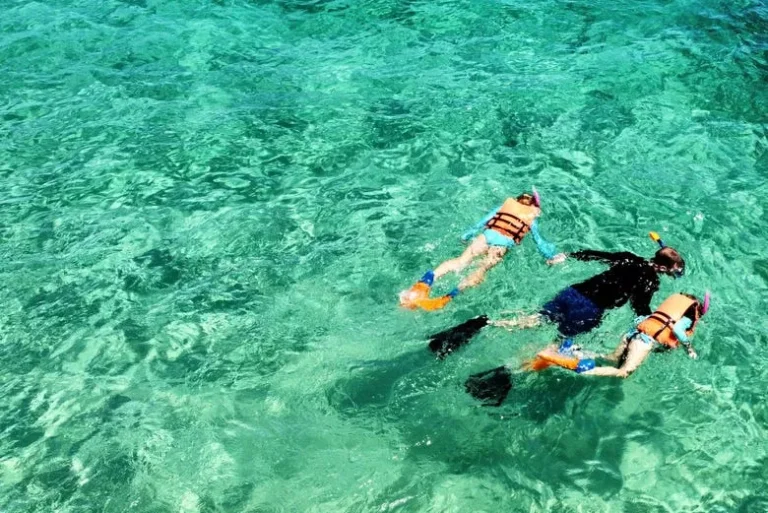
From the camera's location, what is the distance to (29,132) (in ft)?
36.8

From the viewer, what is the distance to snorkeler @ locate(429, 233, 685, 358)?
7.17m

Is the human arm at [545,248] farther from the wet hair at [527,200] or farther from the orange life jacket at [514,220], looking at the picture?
the wet hair at [527,200]

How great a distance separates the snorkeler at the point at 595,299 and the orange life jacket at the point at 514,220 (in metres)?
0.86

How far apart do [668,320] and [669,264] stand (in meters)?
1.07

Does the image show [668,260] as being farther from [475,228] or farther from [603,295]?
[475,228]

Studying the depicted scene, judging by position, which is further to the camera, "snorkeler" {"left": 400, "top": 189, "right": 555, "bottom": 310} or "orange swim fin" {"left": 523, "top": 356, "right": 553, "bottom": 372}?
"snorkeler" {"left": 400, "top": 189, "right": 555, "bottom": 310}

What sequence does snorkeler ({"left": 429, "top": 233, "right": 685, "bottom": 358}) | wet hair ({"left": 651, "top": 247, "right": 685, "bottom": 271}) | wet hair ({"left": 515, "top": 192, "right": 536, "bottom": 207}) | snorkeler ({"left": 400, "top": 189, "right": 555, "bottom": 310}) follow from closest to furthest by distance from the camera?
snorkeler ({"left": 429, "top": 233, "right": 685, "bottom": 358}) < wet hair ({"left": 651, "top": 247, "right": 685, "bottom": 271}) < snorkeler ({"left": 400, "top": 189, "right": 555, "bottom": 310}) < wet hair ({"left": 515, "top": 192, "right": 536, "bottom": 207})

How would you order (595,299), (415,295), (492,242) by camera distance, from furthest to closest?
(492,242) < (415,295) < (595,299)

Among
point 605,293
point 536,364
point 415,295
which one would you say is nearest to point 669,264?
point 605,293

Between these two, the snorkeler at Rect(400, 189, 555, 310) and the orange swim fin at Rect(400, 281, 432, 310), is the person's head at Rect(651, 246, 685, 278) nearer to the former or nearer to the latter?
the snorkeler at Rect(400, 189, 555, 310)

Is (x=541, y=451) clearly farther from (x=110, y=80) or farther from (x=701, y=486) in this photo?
(x=110, y=80)

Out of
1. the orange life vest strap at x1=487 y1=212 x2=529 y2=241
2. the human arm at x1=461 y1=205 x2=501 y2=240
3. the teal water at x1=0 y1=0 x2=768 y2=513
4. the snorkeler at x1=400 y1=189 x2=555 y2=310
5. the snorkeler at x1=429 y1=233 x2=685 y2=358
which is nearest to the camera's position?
the teal water at x1=0 y1=0 x2=768 y2=513

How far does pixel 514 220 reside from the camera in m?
8.26

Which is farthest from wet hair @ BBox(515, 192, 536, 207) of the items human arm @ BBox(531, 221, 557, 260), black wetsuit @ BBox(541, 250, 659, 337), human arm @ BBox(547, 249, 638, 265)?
black wetsuit @ BBox(541, 250, 659, 337)
